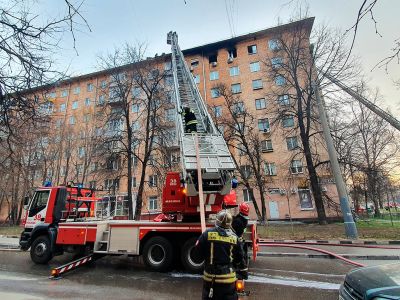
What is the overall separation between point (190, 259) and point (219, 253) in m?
4.10

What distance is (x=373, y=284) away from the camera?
313 centimetres

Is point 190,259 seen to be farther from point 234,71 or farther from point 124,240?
point 234,71

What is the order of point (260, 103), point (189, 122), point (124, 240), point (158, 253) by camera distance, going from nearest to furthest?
point (158, 253), point (124, 240), point (189, 122), point (260, 103)

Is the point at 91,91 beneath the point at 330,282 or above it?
above

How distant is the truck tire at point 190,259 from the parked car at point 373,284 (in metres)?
4.25

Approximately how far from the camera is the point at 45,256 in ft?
29.1

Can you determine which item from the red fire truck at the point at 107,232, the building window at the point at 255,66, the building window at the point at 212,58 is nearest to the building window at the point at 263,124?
the building window at the point at 255,66

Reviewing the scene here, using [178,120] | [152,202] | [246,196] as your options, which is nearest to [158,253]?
[178,120]

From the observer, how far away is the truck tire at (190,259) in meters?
7.21

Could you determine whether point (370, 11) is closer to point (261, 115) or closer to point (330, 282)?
point (330, 282)

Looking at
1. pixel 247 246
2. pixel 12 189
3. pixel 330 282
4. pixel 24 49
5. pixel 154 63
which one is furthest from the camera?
pixel 12 189

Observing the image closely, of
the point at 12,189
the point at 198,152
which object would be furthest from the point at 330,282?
the point at 12,189

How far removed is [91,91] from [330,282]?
39.6m

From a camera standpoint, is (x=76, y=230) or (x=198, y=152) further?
(x=76, y=230)
